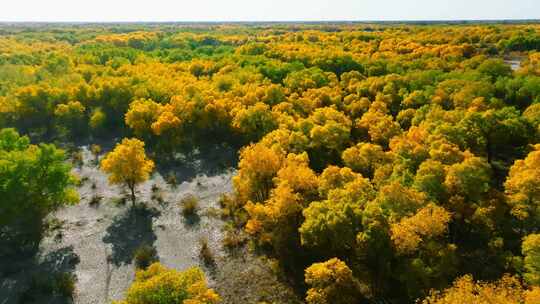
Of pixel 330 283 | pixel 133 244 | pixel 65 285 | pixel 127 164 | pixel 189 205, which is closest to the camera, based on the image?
pixel 330 283

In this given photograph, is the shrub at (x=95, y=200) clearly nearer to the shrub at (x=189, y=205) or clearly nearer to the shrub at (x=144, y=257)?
the shrub at (x=189, y=205)

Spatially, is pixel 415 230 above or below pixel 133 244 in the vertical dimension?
above

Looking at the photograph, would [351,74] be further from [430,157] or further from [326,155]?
[430,157]

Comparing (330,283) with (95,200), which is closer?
(330,283)

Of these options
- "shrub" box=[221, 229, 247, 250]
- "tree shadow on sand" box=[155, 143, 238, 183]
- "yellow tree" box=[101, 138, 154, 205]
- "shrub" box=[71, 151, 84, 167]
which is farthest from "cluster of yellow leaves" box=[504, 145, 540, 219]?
"shrub" box=[71, 151, 84, 167]

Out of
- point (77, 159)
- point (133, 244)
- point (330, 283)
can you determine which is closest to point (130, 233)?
point (133, 244)

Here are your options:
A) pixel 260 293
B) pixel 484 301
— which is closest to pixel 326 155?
pixel 260 293

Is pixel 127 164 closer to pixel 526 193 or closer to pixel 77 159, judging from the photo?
pixel 77 159
